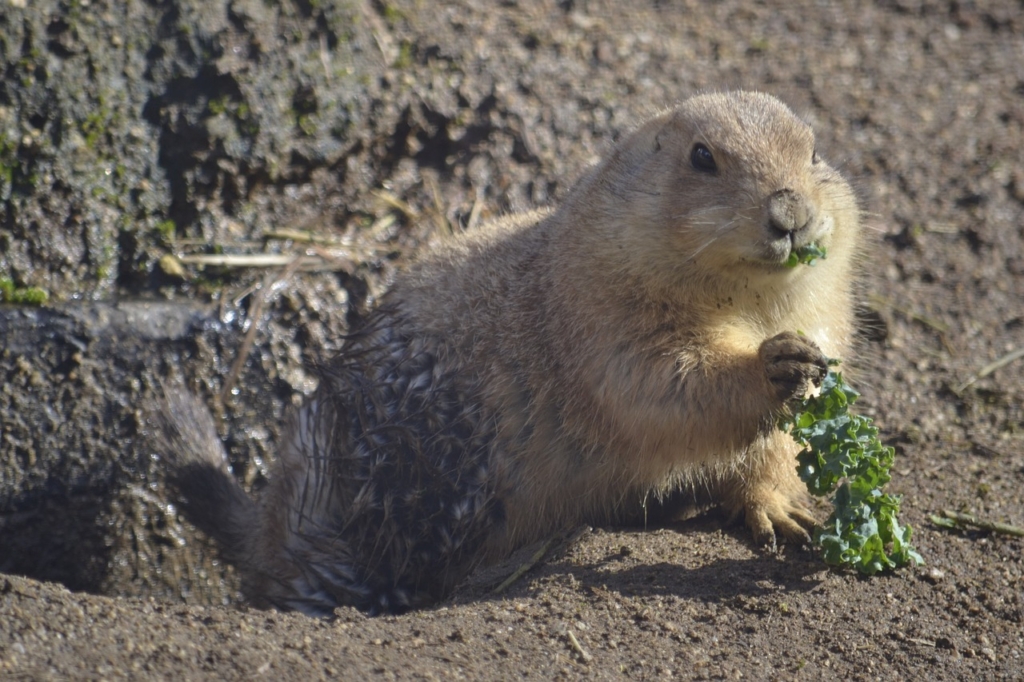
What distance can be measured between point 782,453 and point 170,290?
383 centimetres

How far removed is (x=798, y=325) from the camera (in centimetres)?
482

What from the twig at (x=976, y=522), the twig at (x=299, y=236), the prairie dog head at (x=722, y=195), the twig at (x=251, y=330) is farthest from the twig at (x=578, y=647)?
the twig at (x=299, y=236)

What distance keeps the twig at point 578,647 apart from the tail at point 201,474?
94.2 inches

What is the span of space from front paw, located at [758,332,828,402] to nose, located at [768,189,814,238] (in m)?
0.44

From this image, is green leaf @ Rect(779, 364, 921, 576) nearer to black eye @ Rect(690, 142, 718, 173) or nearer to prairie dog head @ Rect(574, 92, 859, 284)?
prairie dog head @ Rect(574, 92, 859, 284)

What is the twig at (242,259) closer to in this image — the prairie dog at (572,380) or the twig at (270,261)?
the twig at (270,261)

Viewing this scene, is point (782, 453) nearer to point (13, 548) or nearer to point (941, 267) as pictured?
point (941, 267)

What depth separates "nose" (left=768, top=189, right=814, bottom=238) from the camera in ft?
13.5

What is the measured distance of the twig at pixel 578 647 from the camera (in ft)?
12.4

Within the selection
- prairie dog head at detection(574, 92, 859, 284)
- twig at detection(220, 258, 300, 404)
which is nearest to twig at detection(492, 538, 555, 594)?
prairie dog head at detection(574, 92, 859, 284)

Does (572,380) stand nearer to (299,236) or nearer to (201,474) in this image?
→ (201,474)

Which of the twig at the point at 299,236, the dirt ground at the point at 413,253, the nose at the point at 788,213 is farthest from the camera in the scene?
the twig at the point at 299,236

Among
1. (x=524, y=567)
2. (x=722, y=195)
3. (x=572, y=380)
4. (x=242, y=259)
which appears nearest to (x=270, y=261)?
(x=242, y=259)

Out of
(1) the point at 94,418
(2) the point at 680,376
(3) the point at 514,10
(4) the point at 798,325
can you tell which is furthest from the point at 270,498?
(3) the point at 514,10
